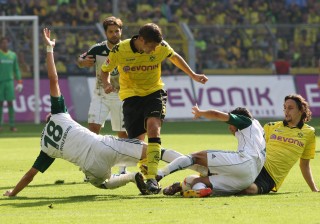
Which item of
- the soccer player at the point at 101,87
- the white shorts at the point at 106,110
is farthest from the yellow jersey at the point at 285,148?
the white shorts at the point at 106,110

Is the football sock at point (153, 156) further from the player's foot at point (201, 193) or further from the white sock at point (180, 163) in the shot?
the player's foot at point (201, 193)

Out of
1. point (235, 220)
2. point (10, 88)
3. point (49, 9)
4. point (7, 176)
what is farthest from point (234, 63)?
point (235, 220)

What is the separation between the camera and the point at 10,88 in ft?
85.7

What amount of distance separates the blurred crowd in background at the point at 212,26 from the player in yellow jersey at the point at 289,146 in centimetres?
1882

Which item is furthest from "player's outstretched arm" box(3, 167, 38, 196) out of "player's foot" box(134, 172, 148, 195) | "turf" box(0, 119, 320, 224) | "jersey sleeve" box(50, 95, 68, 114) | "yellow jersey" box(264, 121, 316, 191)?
"yellow jersey" box(264, 121, 316, 191)

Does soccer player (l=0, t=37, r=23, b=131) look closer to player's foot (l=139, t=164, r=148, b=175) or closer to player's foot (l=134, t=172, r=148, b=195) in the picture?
player's foot (l=139, t=164, r=148, b=175)

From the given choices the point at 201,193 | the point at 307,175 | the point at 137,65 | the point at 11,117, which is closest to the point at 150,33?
the point at 137,65

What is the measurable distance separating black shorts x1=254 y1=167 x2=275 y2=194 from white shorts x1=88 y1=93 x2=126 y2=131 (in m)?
3.68

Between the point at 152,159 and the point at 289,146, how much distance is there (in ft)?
5.73

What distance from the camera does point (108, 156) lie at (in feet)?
37.1

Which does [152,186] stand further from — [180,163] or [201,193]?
[201,193]

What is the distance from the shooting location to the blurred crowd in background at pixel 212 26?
106ft

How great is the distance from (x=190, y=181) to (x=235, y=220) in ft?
7.25

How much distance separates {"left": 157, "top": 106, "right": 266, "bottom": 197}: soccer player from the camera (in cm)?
1116
